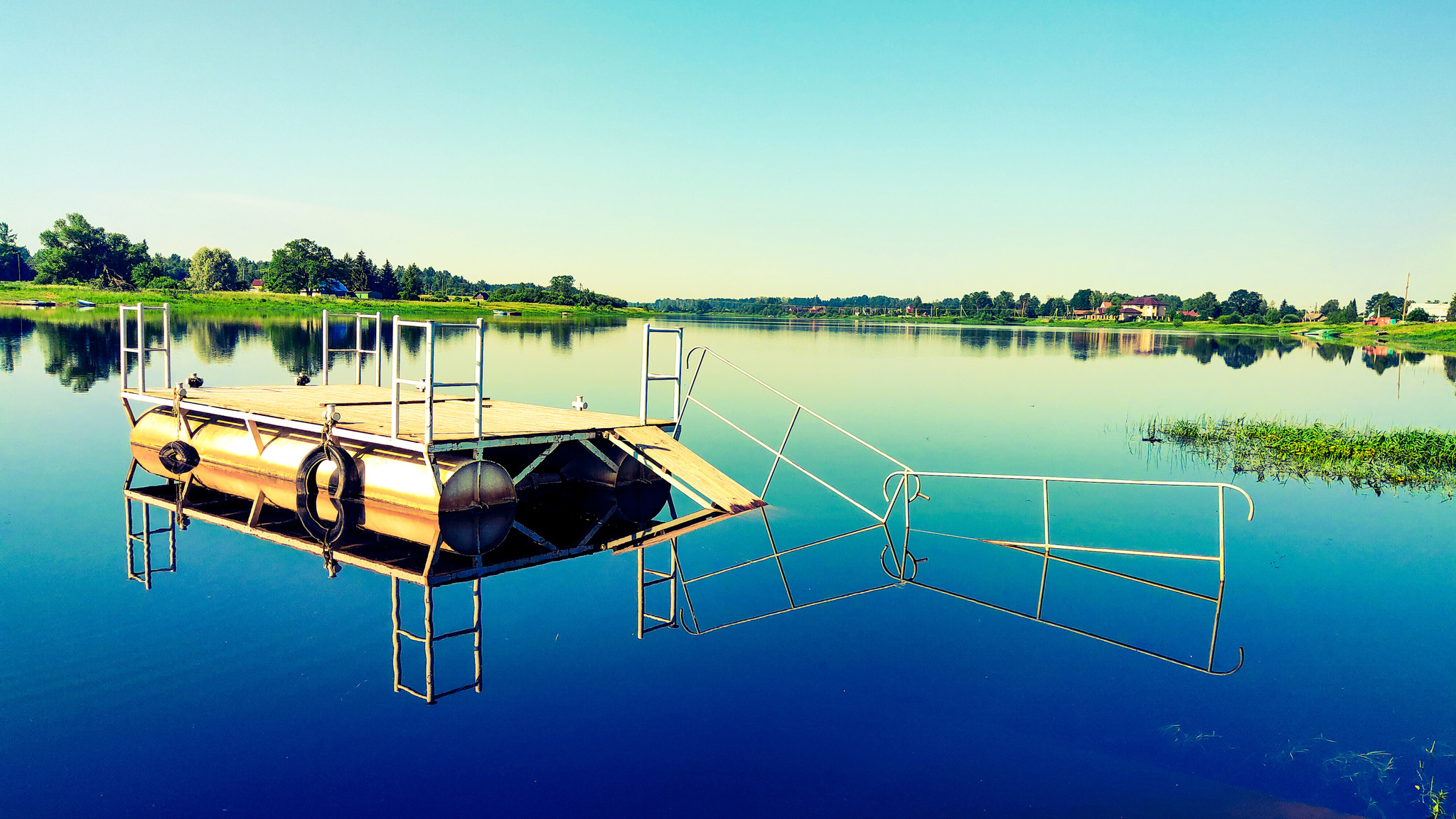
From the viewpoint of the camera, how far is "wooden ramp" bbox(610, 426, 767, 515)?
1255 cm

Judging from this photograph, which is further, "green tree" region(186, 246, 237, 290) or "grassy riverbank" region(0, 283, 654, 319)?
"green tree" region(186, 246, 237, 290)

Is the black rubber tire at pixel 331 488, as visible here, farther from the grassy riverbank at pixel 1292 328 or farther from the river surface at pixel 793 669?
the grassy riverbank at pixel 1292 328

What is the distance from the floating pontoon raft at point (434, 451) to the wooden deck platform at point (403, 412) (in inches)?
1.5

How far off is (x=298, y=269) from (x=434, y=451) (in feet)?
398

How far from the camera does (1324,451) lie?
21.0 meters

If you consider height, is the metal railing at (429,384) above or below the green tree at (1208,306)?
below

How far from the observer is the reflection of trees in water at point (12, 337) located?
3400 centimetres

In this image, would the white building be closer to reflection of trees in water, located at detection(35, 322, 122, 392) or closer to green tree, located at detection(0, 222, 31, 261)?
reflection of trees in water, located at detection(35, 322, 122, 392)

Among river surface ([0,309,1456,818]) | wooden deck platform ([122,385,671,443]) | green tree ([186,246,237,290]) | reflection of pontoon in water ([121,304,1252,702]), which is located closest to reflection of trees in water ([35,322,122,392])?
wooden deck platform ([122,385,671,443])

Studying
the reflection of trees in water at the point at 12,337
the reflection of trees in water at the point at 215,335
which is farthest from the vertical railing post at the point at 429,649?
the reflection of trees in water at the point at 215,335

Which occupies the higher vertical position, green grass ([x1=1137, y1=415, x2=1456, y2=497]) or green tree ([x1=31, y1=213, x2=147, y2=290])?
green tree ([x1=31, y1=213, x2=147, y2=290])

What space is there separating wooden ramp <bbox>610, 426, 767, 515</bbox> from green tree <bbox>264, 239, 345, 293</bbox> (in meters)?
118

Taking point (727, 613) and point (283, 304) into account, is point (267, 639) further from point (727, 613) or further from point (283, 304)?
point (283, 304)

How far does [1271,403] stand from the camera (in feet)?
105
